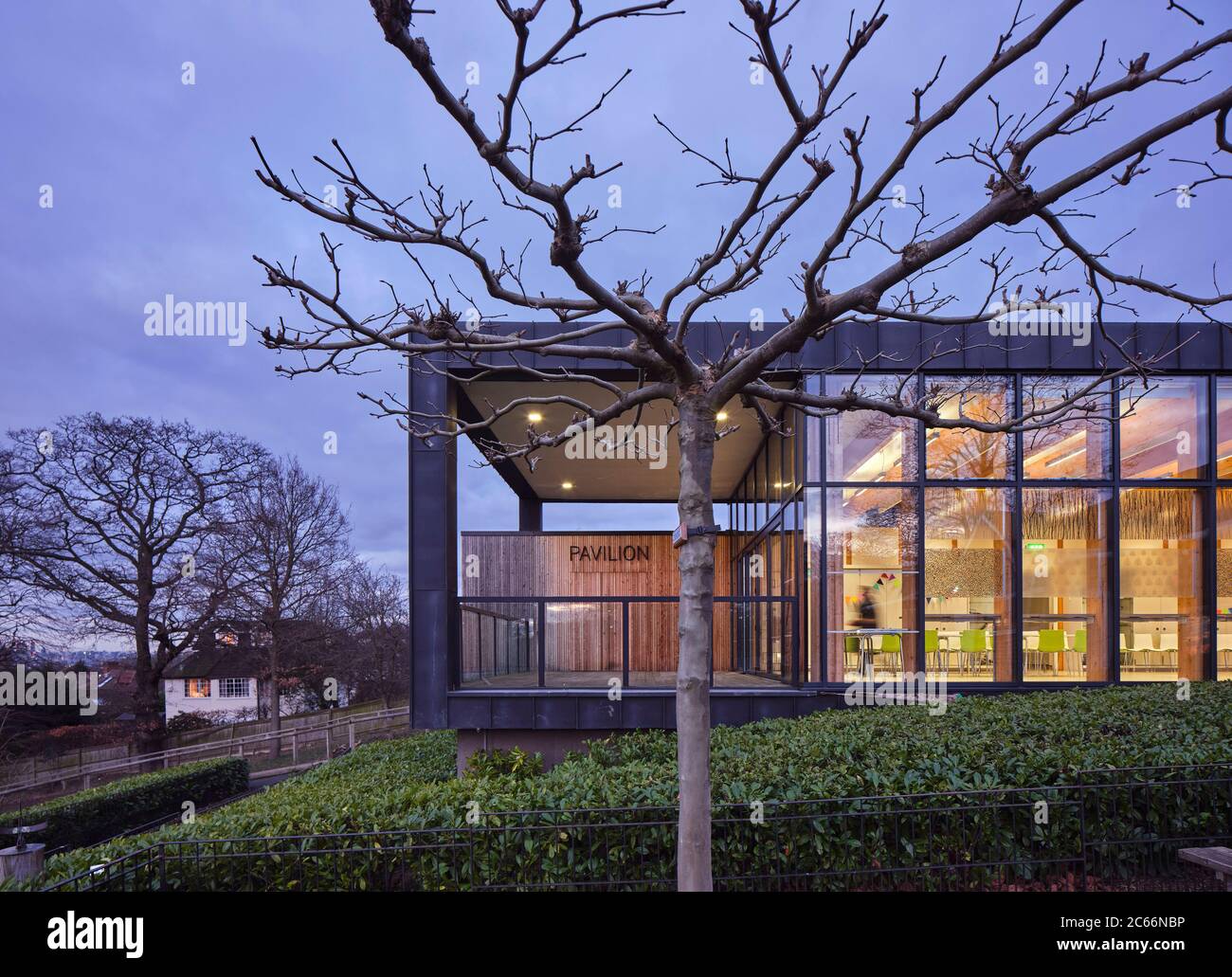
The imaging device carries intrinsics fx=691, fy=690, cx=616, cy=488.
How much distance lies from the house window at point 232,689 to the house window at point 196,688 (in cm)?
95

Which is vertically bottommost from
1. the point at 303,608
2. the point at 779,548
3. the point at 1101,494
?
the point at 303,608

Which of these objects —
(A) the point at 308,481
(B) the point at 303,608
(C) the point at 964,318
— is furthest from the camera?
(A) the point at 308,481

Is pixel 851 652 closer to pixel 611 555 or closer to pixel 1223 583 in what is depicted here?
pixel 1223 583

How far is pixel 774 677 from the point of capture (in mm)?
11539

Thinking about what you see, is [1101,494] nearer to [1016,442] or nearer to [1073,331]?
[1016,442]

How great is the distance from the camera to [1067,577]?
10.4m

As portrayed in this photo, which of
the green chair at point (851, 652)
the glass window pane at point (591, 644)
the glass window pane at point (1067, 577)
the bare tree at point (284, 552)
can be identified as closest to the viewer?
the green chair at point (851, 652)

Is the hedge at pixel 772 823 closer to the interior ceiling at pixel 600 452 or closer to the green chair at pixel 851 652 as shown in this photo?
the green chair at pixel 851 652

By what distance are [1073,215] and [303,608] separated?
1083 inches

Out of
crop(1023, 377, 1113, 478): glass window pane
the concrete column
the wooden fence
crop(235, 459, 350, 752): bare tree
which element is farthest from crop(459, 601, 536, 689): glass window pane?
crop(235, 459, 350, 752): bare tree

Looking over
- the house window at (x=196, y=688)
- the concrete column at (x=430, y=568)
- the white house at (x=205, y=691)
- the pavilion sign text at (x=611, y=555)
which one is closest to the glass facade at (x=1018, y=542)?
the concrete column at (x=430, y=568)

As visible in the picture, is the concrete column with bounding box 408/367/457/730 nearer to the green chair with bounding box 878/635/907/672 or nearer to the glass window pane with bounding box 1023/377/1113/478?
the green chair with bounding box 878/635/907/672

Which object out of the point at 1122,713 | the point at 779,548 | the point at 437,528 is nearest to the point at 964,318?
the point at 1122,713

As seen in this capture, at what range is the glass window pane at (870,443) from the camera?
1034 centimetres
